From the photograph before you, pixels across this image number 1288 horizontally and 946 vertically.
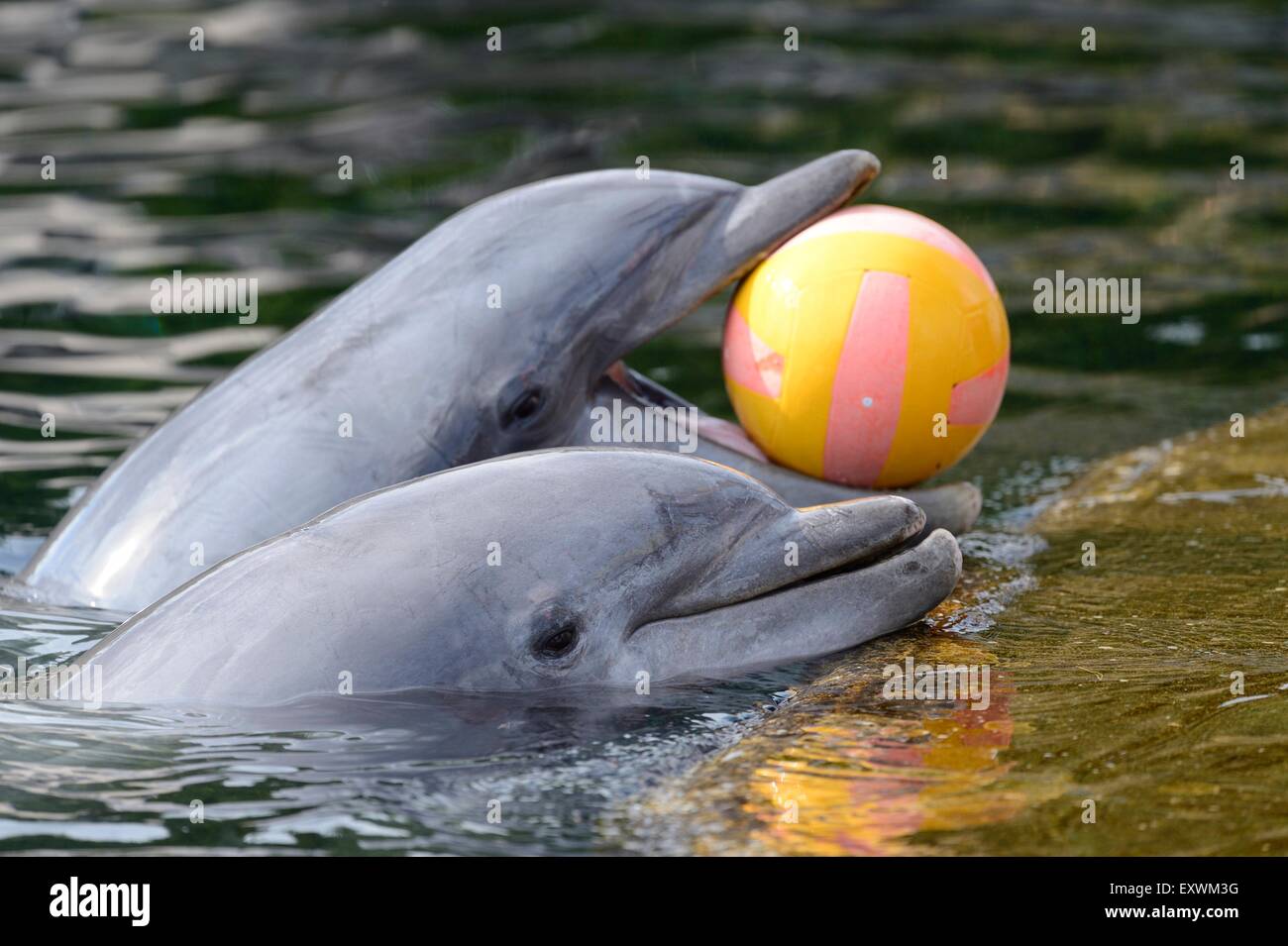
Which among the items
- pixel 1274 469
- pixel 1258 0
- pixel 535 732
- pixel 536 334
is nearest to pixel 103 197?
pixel 536 334

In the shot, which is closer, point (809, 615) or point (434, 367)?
point (809, 615)

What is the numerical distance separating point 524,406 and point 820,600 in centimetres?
151

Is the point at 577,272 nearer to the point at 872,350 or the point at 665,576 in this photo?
the point at 872,350

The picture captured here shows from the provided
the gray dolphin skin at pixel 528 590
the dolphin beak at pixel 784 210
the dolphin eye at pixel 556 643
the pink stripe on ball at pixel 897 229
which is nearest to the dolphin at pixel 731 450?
the dolphin beak at pixel 784 210

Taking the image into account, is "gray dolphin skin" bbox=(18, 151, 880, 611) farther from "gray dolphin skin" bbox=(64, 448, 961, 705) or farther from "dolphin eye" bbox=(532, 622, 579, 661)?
"dolphin eye" bbox=(532, 622, 579, 661)

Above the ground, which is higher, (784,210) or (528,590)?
(784,210)

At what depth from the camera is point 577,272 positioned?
6242mm

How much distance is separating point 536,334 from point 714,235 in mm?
712

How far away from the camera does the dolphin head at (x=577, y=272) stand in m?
6.16

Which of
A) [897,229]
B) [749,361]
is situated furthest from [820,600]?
[897,229]

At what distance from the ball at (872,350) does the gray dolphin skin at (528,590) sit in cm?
69

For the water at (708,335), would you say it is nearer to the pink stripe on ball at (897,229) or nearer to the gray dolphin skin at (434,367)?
the gray dolphin skin at (434,367)

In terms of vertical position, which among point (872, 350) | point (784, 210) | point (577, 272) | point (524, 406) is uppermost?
point (784, 210)
